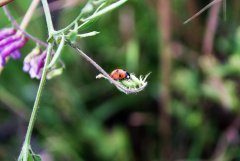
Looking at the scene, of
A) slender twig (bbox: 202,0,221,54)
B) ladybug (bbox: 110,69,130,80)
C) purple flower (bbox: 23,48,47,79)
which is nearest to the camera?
ladybug (bbox: 110,69,130,80)

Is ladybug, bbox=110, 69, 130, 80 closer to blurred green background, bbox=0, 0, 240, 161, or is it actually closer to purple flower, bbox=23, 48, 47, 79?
purple flower, bbox=23, 48, 47, 79

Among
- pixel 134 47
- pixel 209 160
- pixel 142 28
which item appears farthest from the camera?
pixel 142 28

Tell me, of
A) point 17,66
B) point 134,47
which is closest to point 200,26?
point 134,47

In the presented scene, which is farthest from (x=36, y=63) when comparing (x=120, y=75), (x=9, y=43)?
(x=120, y=75)

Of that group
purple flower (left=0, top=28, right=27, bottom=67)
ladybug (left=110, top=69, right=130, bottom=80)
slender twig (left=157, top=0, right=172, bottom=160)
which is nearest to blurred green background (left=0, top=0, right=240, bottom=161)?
slender twig (left=157, top=0, right=172, bottom=160)

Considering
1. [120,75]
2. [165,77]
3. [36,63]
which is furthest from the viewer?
[165,77]

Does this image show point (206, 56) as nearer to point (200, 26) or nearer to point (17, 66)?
point (200, 26)

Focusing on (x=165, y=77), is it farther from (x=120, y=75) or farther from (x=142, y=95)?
(x=120, y=75)
